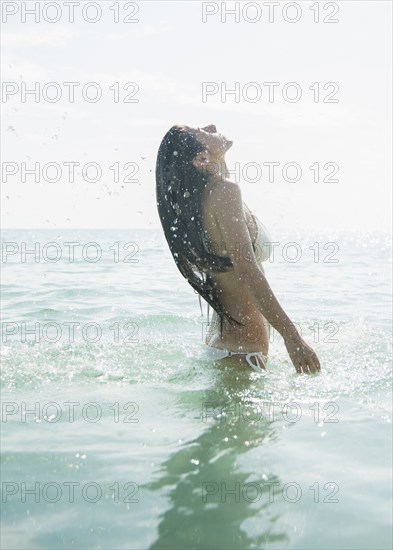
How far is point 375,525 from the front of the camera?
2516 millimetres

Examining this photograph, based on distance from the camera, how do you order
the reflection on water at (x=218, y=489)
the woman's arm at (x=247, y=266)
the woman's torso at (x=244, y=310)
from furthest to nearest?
the woman's torso at (x=244, y=310), the woman's arm at (x=247, y=266), the reflection on water at (x=218, y=489)

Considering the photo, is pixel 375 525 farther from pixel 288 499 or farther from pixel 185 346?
pixel 185 346

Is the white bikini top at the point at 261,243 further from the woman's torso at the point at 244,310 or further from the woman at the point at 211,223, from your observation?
the woman at the point at 211,223

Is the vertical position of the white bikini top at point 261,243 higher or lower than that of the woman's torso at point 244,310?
higher

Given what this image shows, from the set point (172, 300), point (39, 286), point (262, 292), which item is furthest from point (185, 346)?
point (39, 286)

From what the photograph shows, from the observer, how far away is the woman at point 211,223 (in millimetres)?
3623

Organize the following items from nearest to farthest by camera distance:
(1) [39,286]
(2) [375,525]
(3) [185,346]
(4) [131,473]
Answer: (2) [375,525]
(4) [131,473]
(3) [185,346]
(1) [39,286]

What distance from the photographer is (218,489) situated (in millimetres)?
2740

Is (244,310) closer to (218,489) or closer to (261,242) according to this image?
(261,242)

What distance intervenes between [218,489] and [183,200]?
1.64 meters

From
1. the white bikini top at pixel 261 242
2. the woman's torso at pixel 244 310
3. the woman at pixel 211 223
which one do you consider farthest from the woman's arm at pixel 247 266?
the white bikini top at pixel 261 242

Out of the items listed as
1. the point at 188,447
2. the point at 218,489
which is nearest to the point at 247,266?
the point at 188,447

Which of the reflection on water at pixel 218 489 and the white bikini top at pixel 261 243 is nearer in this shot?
the reflection on water at pixel 218 489

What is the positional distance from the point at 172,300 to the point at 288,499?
7.12 meters
